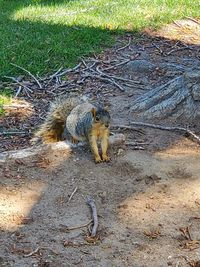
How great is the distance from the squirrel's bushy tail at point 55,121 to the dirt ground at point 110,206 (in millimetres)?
637

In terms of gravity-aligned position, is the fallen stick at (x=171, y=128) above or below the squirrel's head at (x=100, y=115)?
below

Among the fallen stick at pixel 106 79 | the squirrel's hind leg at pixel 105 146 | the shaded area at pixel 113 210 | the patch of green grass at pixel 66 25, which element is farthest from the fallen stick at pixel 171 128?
the patch of green grass at pixel 66 25

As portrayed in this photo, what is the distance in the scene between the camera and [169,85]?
618 centimetres

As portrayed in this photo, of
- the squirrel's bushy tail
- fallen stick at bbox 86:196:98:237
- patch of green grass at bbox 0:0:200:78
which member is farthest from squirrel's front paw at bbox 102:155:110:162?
patch of green grass at bbox 0:0:200:78

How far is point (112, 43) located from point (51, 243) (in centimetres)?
598

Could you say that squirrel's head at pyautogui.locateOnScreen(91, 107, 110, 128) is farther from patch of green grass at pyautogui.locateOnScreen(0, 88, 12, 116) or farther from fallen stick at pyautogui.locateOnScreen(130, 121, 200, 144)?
patch of green grass at pyautogui.locateOnScreen(0, 88, 12, 116)

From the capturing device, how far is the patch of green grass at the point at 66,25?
8.66 meters

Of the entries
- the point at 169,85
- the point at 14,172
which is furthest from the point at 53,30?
the point at 14,172

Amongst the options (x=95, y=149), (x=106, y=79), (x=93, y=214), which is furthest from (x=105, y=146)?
(x=106, y=79)

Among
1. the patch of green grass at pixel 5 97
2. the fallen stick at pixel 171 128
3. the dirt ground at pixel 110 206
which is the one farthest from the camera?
the patch of green grass at pixel 5 97

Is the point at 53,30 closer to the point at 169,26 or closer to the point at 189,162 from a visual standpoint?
the point at 169,26

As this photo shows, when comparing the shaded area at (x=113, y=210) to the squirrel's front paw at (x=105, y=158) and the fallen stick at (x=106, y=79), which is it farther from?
the fallen stick at (x=106, y=79)

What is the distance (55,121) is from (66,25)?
15.7 ft

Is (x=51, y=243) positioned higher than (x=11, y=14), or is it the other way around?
(x=51, y=243)
